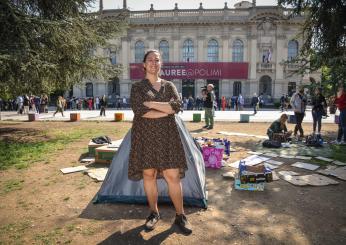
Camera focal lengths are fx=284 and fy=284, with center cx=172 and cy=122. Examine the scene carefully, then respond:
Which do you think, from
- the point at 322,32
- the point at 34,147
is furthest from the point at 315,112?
the point at 34,147

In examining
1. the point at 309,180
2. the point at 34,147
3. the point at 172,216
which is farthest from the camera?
the point at 34,147

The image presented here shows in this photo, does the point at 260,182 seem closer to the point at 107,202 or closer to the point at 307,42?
the point at 107,202

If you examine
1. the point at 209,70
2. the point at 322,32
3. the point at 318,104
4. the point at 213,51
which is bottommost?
the point at 318,104

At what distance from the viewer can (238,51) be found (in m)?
36.4

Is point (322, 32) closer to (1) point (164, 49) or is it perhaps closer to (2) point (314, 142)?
(2) point (314, 142)

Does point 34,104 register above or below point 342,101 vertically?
below

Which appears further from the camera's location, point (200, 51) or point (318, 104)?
point (200, 51)

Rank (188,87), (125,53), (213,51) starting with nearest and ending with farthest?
(213,51) → (188,87) → (125,53)

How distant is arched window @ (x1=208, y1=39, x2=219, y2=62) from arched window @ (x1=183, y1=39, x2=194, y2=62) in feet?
7.60

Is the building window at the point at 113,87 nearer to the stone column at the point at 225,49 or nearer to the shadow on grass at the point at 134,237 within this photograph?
the stone column at the point at 225,49

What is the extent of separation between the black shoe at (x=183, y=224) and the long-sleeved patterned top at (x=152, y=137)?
0.67 m

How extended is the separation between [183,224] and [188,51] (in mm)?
35106

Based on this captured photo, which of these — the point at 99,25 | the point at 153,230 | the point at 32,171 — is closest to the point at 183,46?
the point at 99,25

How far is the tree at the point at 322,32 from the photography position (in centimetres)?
970
